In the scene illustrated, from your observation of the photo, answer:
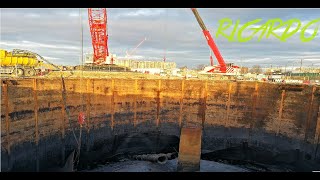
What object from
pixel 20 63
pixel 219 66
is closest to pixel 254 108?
pixel 219 66

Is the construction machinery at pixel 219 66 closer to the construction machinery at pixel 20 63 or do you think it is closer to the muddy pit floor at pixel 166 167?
the muddy pit floor at pixel 166 167

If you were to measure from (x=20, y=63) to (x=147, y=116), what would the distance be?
13.7m

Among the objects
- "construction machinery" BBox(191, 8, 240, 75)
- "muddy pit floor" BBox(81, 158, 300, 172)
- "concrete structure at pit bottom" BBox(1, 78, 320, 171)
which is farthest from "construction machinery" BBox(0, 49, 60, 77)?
"construction machinery" BBox(191, 8, 240, 75)

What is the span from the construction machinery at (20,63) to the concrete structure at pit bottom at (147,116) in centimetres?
468

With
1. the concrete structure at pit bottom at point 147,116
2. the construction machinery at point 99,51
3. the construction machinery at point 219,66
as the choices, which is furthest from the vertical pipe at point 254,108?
the construction machinery at point 99,51

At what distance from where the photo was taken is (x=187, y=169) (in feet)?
71.9

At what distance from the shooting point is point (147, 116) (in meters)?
29.7

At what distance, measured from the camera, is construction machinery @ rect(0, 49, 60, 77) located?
2478 cm

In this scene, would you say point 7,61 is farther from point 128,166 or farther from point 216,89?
point 216,89

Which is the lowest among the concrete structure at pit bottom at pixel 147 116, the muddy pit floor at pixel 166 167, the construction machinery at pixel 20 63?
the muddy pit floor at pixel 166 167

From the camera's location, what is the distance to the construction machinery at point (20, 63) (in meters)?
24.8

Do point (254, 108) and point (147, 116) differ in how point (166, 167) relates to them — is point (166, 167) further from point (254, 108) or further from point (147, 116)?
point (254, 108)

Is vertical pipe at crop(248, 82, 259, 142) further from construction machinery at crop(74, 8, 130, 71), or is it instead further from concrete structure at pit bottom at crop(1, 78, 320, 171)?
construction machinery at crop(74, 8, 130, 71)

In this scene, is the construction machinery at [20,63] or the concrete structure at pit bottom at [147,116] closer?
the concrete structure at pit bottom at [147,116]
